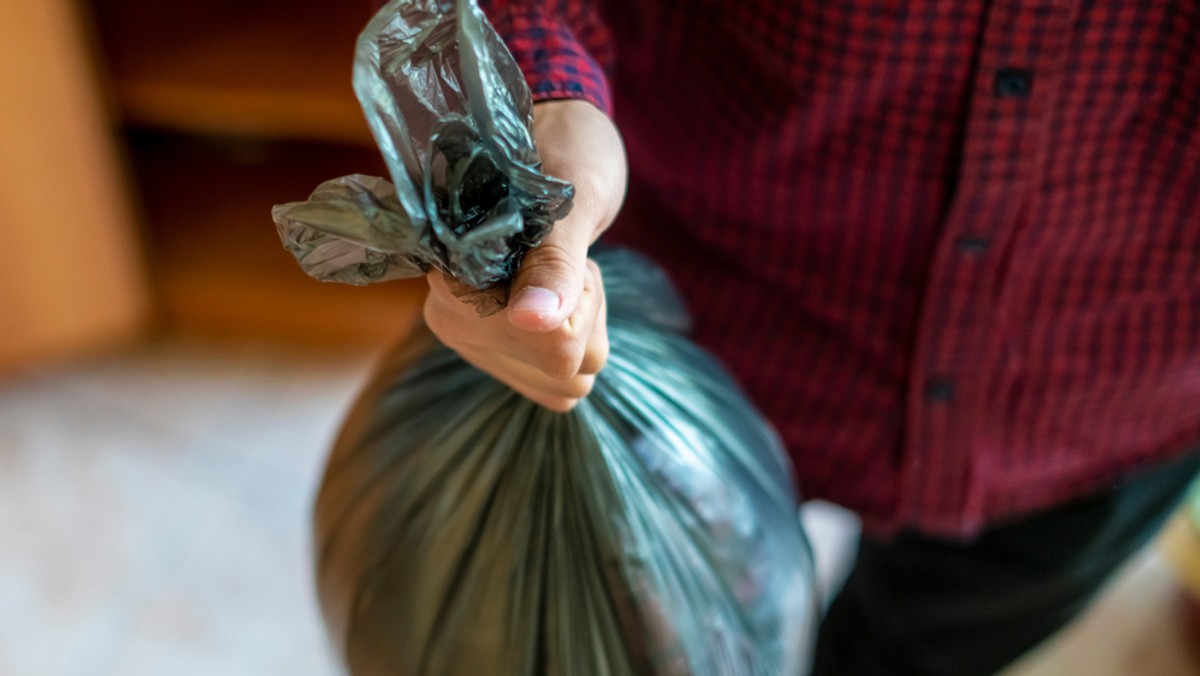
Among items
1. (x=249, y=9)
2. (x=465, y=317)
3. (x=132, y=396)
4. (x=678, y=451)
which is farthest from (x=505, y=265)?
(x=249, y=9)

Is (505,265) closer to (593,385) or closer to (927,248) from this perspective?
(593,385)

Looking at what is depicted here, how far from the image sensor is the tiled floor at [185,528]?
117cm

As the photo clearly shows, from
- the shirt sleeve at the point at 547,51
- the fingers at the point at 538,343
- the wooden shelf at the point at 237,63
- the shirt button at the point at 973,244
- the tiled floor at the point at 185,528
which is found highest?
the shirt sleeve at the point at 547,51

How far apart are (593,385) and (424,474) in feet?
0.32

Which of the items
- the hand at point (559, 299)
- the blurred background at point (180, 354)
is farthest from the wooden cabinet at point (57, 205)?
the hand at point (559, 299)

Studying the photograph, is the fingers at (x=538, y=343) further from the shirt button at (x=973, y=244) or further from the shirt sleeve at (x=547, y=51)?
the shirt button at (x=973, y=244)

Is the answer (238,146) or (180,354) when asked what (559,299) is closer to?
(180,354)

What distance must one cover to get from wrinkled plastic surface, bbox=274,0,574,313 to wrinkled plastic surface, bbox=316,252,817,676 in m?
0.13

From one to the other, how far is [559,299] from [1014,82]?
0.31 m

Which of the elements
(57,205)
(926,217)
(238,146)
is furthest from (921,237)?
(238,146)

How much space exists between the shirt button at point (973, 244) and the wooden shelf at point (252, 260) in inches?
38.6

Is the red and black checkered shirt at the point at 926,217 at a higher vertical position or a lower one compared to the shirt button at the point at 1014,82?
lower

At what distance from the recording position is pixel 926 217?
61 centimetres

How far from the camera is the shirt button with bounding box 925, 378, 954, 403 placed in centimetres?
66
